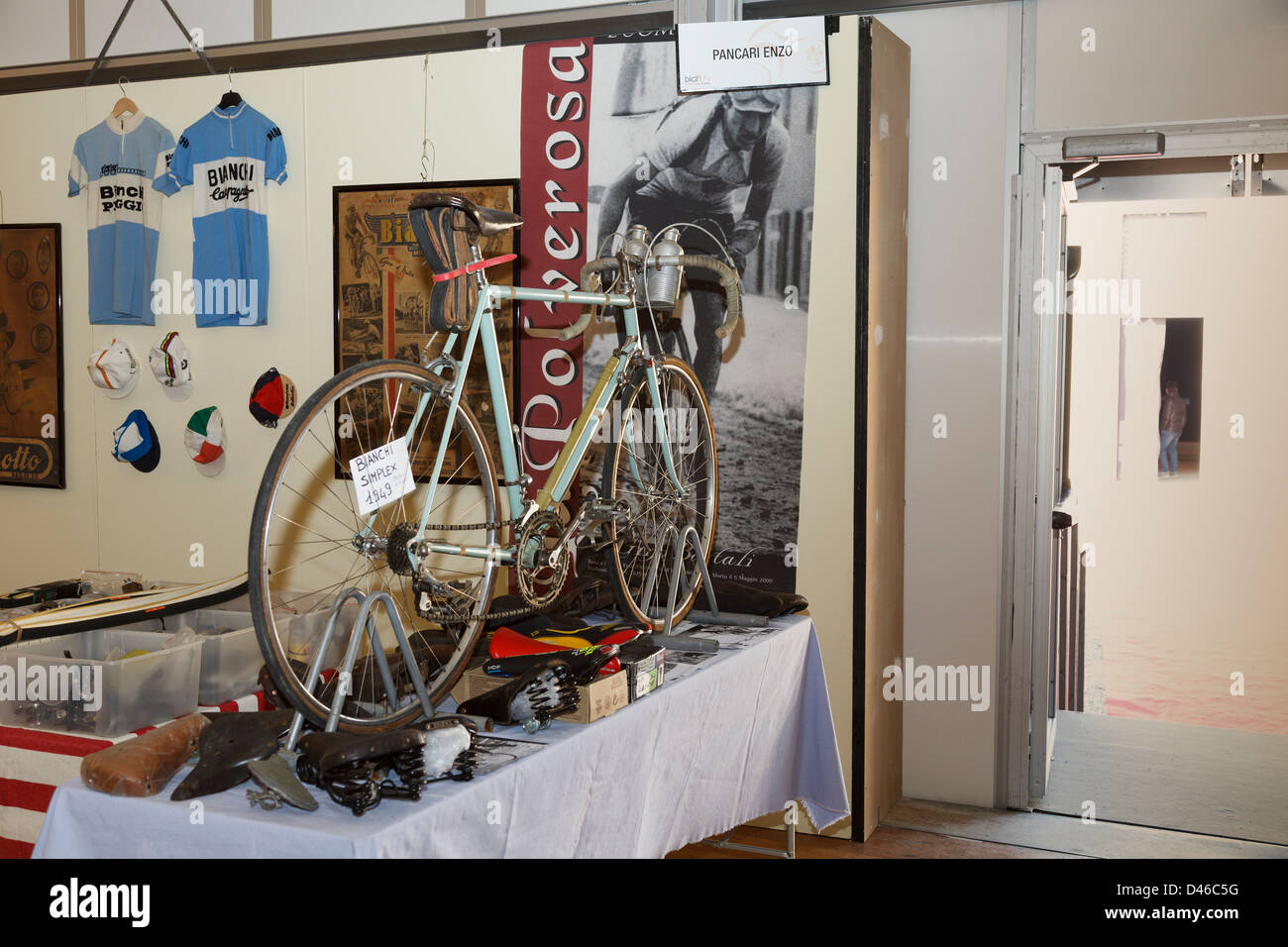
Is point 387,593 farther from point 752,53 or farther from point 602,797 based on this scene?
point 752,53

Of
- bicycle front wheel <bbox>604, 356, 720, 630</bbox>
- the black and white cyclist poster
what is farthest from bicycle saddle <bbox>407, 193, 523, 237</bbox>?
the black and white cyclist poster

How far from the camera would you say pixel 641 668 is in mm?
2135

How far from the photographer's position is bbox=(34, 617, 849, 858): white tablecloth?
153 cm

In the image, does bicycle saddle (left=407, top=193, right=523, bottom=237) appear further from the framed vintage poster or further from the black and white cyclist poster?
the framed vintage poster

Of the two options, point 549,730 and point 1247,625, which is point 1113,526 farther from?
point 549,730

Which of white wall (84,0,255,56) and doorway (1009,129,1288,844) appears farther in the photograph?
white wall (84,0,255,56)

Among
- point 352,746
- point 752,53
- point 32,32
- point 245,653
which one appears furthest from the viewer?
point 32,32

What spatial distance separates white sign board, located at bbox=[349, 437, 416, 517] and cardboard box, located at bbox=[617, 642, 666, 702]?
55cm

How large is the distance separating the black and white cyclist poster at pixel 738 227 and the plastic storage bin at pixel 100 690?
2.07m

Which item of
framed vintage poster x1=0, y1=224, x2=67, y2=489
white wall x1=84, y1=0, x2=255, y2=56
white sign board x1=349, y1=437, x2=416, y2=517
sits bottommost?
white sign board x1=349, y1=437, x2=416, y2=517

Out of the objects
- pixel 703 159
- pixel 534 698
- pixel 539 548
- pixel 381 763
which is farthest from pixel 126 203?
pixel 381 763

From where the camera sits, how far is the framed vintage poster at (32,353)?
4.81 metres

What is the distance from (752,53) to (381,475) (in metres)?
2.54

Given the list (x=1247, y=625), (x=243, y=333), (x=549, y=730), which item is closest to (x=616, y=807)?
(x=549, y=730)
